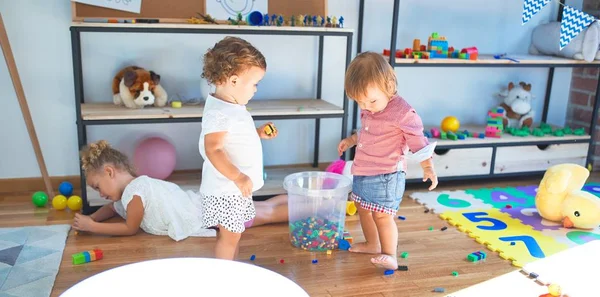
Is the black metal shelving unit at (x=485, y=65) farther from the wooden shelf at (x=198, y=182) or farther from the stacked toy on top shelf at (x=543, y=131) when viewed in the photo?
the wooden shelf at (x=198, y=182)

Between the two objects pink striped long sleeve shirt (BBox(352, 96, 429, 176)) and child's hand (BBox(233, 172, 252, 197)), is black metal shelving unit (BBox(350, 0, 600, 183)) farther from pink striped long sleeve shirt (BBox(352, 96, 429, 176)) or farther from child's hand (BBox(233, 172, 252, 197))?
child's hand (BBox(233, 172, 252, 197))

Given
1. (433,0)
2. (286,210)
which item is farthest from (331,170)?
(433,0)

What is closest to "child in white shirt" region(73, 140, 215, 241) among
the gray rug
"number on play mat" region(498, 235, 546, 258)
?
the gray rug

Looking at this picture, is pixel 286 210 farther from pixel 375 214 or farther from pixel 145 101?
pixel 145 101

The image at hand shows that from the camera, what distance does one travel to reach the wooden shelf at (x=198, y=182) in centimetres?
255

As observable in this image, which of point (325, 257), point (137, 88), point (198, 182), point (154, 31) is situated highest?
point (154, 31)

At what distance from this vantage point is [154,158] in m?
2.70

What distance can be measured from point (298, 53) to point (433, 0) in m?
0.84

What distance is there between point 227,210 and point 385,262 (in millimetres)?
616

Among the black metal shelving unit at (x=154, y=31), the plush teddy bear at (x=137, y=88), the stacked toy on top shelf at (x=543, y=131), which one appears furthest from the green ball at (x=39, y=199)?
the stacked toy on top shelf at (x=543, y=131)

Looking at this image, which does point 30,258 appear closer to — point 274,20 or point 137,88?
point 137,88

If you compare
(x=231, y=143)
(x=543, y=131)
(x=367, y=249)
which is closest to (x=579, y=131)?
(x=543, y=131)

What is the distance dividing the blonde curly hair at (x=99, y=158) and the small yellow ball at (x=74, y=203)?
0.87ft

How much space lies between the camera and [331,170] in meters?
2.71
